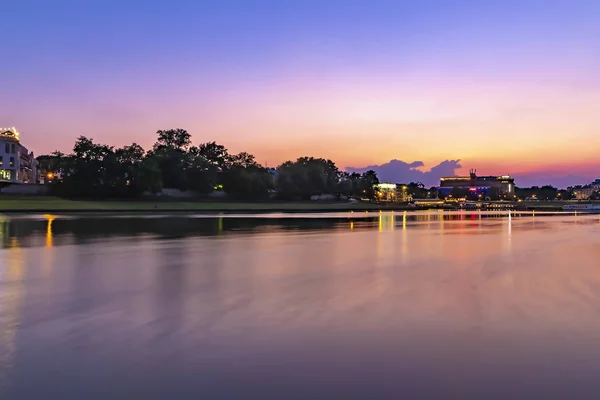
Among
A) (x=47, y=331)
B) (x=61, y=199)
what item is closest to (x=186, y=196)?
(x=61, y=199)

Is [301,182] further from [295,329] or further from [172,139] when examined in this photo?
[295,329]

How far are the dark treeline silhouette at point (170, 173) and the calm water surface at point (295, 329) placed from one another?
262ft

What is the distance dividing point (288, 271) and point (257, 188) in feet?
324

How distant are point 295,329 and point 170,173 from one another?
100 m

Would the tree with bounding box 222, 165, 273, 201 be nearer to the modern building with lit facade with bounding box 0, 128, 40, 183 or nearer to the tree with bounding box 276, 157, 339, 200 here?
the tree with bounding box 276, 157, 339, 200

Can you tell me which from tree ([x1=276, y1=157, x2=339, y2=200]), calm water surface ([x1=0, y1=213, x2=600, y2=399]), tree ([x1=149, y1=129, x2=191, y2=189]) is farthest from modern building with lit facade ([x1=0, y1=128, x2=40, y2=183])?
calm water surface ([x1=0, y1=213, x2=600, y2=399])

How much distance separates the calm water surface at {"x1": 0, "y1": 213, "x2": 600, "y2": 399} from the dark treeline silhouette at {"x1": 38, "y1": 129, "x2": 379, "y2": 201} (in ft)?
262

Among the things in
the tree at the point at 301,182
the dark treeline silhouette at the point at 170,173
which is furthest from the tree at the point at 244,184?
the tree at the point at 301,182

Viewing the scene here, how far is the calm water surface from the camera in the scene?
6332 millimetres

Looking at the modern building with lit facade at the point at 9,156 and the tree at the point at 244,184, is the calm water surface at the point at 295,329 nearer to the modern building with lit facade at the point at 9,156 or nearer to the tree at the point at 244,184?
the tree at the point at 244,184

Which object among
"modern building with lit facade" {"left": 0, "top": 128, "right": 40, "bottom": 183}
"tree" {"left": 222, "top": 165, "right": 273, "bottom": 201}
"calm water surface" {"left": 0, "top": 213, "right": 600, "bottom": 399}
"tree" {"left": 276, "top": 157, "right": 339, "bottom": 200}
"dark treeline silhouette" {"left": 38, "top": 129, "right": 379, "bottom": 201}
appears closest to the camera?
"calm water surface" {"left": 0, "top": 213, "right": 600, "bottom": 399}

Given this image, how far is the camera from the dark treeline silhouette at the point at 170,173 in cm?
9369

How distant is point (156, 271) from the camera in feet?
50.2

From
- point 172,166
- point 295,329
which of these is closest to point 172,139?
point 172,166
